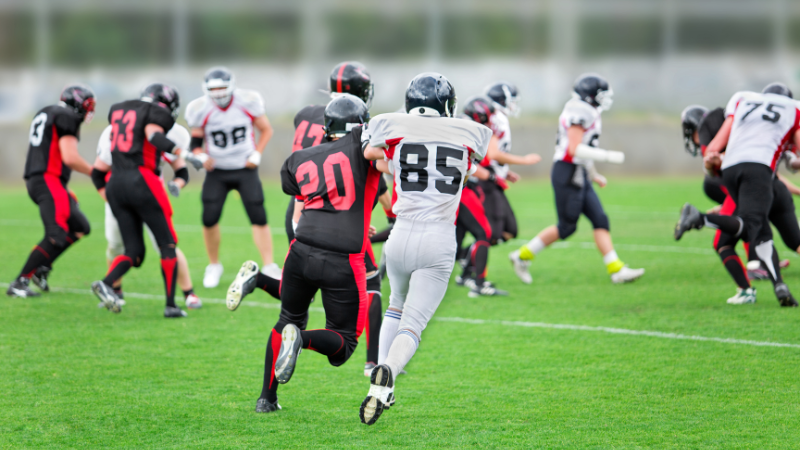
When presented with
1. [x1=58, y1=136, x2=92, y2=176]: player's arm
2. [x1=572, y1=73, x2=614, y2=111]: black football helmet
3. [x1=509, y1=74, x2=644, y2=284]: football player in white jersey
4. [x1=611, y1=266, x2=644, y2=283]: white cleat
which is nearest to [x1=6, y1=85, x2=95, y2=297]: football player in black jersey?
[x1=58, y1=136, x2=92, y2=176]: player's arm

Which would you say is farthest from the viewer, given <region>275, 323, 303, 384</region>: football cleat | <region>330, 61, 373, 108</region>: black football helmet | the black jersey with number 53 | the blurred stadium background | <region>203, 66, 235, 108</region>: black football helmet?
the blurred stadium background

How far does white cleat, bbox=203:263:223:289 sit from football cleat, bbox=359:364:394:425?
4.96m

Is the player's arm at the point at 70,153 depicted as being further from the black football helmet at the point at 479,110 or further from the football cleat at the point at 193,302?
the black football helmet at the point at 479,110

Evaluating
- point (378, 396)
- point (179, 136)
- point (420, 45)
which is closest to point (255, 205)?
point (179, 136)

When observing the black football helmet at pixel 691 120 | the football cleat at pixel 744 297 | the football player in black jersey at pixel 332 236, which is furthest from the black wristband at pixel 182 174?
the football cleat at pixel 744 297

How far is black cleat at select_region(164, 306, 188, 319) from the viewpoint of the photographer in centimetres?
730

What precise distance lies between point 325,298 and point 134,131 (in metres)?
3.21

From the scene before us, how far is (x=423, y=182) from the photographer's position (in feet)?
14.4

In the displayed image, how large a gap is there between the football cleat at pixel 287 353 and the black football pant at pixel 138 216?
3.12 m

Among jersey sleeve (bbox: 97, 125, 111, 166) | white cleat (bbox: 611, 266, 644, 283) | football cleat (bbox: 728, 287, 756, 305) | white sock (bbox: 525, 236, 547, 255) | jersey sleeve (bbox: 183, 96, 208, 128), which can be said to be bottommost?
white cleat (bbox: 611, 266, 644, 283)

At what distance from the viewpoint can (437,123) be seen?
14.4 feet

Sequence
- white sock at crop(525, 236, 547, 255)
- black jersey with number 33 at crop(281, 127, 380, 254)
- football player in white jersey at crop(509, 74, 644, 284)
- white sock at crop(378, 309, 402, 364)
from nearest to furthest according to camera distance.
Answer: black jersey with number 33 at crop(281, 127, 380, 254) → white sock at crop(378, 309, 402, 364) → football player in white jersey at crop(509, 74, 644, 284) → white sock at crop(525, 236, 547, 255)

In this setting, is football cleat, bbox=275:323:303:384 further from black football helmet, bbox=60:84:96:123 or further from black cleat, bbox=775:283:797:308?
black cleat, bbox=775:283:797:308

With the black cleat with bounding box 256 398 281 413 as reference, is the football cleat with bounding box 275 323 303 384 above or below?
above
